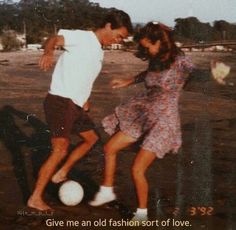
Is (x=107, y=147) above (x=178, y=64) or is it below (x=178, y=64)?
below

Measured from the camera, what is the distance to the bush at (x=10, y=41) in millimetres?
53531

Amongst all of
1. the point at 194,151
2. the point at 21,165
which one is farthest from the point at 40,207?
the point at 194,151

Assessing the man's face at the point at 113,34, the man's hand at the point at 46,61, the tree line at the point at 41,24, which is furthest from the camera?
the tree line at the point at 41,24

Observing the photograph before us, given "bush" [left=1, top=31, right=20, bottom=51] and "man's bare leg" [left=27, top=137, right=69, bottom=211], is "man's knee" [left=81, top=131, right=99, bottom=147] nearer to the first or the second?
"man's bare leg" [left=27, top=137, right=69, bottom=211]

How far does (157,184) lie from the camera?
620cm

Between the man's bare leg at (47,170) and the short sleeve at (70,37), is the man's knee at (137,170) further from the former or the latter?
the short sleeve at (70,37)

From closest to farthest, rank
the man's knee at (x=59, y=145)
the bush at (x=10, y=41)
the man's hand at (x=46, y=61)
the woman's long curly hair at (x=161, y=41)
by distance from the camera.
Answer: the man's hand at (x=46, y=61), the woman's long curly hair at (x=161, y=41), the man's knee at (x=59, y=145), the bush at (x=10, y=41)

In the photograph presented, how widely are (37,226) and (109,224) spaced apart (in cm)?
69

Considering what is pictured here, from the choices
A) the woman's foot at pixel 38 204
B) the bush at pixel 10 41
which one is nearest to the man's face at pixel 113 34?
the woman's foot at pixel 38 204

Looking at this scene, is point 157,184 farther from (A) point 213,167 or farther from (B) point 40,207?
(B) point 40,207

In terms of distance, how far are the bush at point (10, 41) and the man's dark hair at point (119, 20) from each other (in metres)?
48.8

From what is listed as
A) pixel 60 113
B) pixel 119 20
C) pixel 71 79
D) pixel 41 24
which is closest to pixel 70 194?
pixel 60 113

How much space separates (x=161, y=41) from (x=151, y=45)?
0.11 metres

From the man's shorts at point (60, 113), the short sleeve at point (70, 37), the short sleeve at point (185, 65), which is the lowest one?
the man's shorts at point (60, 113)
